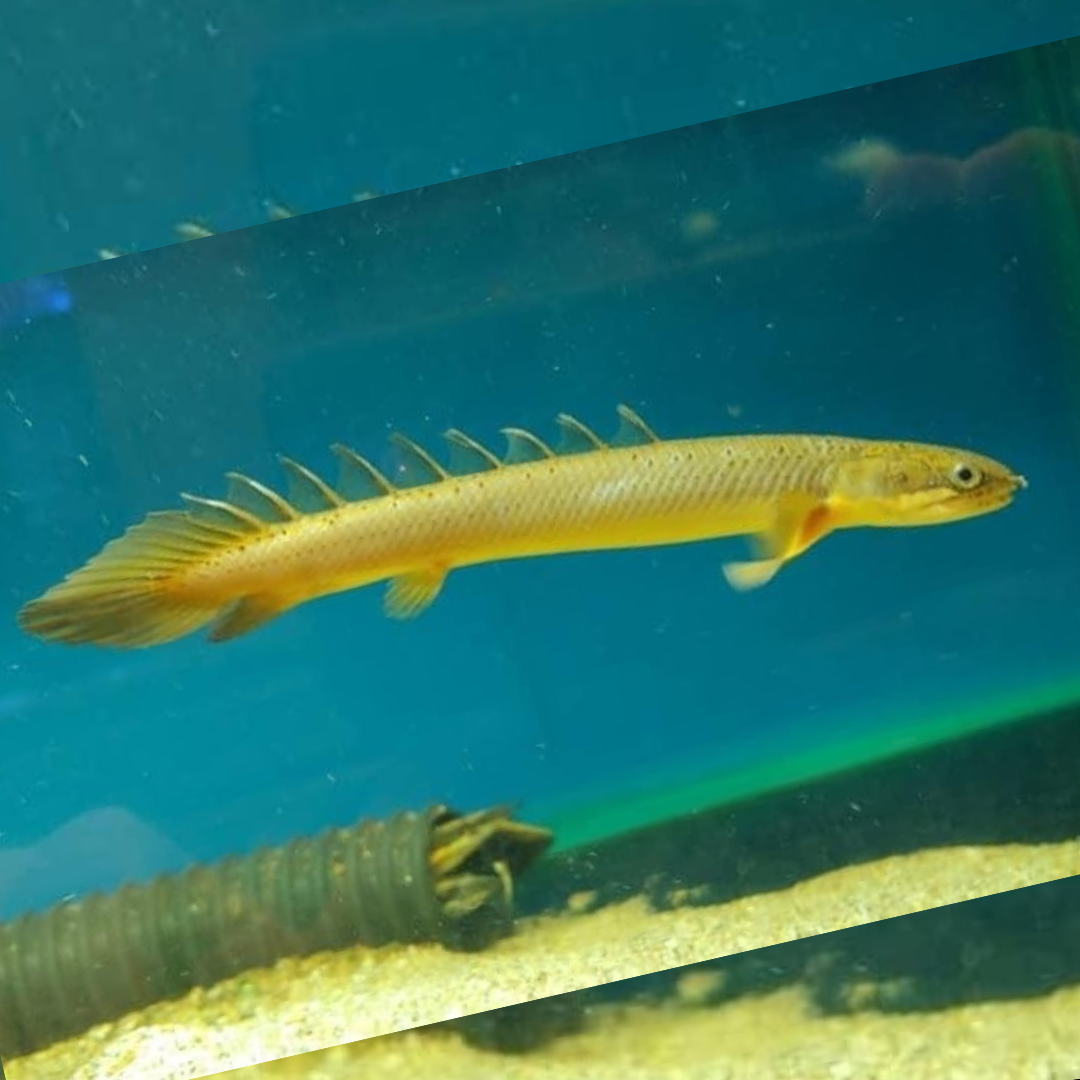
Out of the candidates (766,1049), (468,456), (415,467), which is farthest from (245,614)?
(766,1049)

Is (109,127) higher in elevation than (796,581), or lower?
higher

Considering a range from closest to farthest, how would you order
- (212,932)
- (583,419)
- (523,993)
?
1. (523,993)
2. (212,932)
3. (583,419)

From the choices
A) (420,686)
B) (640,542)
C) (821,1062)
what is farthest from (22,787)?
(821,1062)

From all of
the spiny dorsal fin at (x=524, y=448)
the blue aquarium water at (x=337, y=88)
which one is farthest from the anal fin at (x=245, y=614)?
the blue aquarium water at (x=337, y=88)

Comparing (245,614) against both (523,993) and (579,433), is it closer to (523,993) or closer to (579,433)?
(579,433)

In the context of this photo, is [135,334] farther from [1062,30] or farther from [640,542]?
[1062,30]

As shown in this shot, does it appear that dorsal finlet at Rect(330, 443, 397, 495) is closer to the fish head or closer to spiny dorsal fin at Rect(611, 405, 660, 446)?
spiny dorsal fin at Rect(611, 405, 660, 446)

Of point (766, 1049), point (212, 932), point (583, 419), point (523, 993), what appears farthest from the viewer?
point (583, 419)
